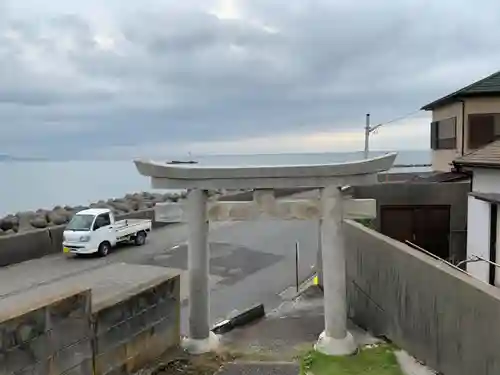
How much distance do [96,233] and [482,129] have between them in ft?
46.9

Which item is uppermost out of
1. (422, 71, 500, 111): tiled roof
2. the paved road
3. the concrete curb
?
(422, 71, 500, 111): tiled roof

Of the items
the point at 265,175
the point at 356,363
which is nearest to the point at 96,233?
the point at 265,175

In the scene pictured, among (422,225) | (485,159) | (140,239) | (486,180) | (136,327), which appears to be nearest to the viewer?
(136,327)

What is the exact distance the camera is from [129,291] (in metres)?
7.49

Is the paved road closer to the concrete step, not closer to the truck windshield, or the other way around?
the truck windshield

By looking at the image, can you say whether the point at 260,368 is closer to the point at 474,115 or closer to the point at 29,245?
the point at 29,245

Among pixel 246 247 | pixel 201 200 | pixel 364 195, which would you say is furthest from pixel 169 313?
pixel 246 247

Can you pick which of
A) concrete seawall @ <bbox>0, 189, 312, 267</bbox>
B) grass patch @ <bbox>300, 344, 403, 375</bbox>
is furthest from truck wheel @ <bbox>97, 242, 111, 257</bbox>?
grass patch @ <bbox>300, 344, 403, 375</bbox>

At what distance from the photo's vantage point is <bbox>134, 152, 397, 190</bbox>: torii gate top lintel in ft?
30.7

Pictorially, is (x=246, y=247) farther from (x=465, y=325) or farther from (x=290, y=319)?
(x=465, y=325)

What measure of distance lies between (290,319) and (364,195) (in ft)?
19.7

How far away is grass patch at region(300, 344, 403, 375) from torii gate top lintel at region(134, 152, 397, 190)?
2.84m

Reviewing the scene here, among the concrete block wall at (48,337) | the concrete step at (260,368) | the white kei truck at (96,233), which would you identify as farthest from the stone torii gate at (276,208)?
the white kei truck at (96,233)

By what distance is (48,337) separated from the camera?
19.0 feet
